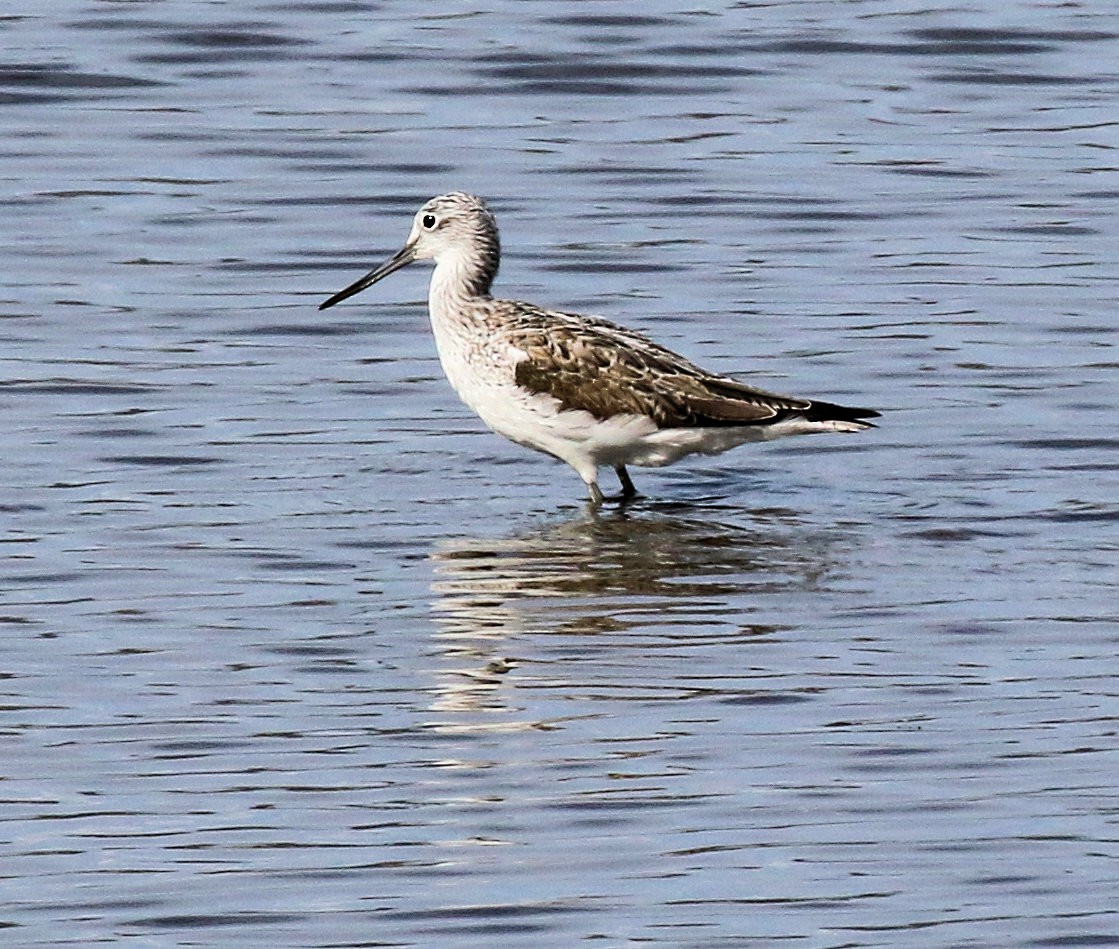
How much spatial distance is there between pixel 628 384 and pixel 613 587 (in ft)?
4.94

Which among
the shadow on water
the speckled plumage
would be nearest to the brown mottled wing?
the speckled plumage

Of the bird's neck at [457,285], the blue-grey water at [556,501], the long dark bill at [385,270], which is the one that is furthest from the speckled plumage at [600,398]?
the long dark bill at [385,270]

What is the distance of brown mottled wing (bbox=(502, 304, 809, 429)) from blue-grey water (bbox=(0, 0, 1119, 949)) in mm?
398

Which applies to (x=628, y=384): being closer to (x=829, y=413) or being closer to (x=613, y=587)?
(x=829, y=413)

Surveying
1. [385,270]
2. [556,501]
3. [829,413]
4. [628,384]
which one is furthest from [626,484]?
[385,270]

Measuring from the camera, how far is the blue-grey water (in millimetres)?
6629

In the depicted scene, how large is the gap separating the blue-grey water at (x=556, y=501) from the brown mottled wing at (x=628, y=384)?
40 cm

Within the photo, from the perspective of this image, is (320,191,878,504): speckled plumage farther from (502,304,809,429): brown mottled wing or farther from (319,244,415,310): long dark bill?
(319,244,415,310): long dark bill

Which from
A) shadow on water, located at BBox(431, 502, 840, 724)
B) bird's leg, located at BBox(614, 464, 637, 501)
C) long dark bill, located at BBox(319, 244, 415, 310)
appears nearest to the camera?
shadow on water, located at BBox(431, 502, 840, 724)

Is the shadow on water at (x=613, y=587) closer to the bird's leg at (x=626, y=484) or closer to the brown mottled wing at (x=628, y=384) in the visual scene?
the bird's leg at (x=626, y=484)

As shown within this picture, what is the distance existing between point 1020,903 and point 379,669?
100 inches

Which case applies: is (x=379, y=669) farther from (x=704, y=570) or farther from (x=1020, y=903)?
(x=1020, y=903)

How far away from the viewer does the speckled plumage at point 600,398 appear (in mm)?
10812

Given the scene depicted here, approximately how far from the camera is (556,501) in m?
11.2
